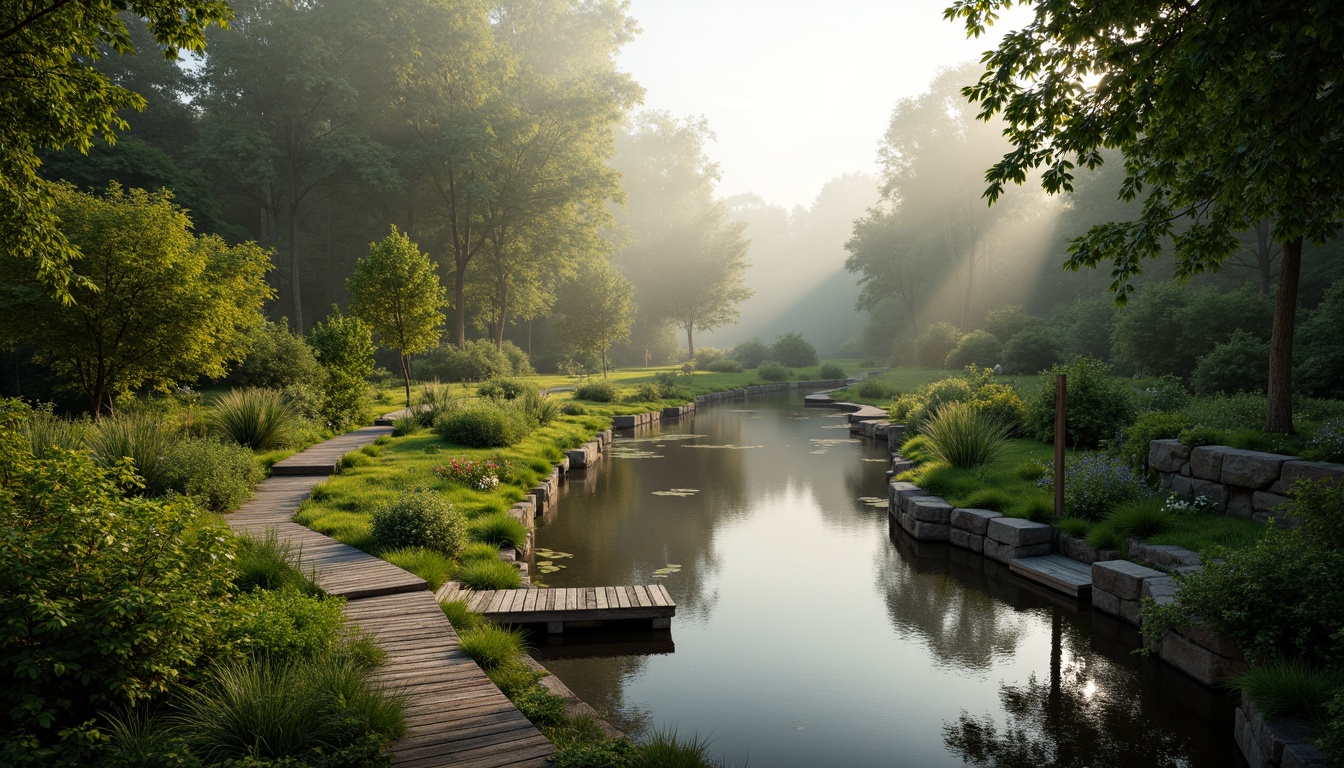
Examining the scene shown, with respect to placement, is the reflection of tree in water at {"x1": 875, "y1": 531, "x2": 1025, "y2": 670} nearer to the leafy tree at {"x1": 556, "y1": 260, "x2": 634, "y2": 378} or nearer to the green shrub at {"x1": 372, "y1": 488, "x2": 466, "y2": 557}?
the green shrub at {"x1": 372, "y1": 488, "x2": 466, "y2": 557}

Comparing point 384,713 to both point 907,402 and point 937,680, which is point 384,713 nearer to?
point 937,680

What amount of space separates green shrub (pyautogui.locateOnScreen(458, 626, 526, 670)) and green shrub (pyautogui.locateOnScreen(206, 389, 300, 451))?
8.72 meters

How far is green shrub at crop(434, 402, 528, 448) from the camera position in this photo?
1418cm

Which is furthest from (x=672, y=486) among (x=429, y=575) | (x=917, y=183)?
(x=917, y=183)

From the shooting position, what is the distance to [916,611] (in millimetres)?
7758

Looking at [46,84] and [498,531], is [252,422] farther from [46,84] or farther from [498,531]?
[46,84]

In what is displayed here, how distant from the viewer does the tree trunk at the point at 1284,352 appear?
848 cm

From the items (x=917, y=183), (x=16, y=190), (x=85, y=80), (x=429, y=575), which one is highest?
(x=917, y=183)

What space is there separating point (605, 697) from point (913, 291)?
4537cm

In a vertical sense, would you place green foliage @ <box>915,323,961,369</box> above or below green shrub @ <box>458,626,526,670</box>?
above

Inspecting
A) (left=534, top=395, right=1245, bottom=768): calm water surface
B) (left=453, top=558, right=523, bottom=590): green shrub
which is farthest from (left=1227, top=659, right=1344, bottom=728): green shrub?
(left=453, top=558, right=523, bottom=590): green shrub

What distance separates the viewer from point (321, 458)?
11.8 metres

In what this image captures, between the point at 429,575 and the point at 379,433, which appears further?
the point at 379,433

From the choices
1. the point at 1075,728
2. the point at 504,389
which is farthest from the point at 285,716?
the point at 504,389
